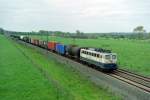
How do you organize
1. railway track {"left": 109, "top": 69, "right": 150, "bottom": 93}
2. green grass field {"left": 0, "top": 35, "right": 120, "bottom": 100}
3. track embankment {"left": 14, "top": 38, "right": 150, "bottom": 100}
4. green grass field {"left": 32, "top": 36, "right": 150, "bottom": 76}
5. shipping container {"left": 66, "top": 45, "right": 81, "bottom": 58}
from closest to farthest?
track embankment {"left": 14, "top": 38, "right": 150, "bottom": 100}, green grass field {"left": 0, "top": 35, "right": 120, "bottom": 100}, railway track {"left": 109, "top": 69, "right": 150, "bottom": 93}, green grass field {"left": 32, "top": 36, "right": 150, "bottom": 76}, shipping container {"left": 66, "top": 45, "right": 81, "bottom": 58}

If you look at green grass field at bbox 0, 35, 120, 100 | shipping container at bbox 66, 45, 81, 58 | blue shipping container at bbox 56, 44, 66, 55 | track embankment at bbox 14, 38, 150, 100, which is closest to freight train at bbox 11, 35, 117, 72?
shipping container at bbox 66, 45, 81, 58

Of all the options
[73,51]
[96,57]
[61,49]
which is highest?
[96,57]

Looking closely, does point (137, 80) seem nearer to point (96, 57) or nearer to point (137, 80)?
point (137, 80)

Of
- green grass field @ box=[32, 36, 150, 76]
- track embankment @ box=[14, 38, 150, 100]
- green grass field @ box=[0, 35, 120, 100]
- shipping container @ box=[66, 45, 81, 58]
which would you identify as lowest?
green grass field @ box=[32, 36, 150, 76]

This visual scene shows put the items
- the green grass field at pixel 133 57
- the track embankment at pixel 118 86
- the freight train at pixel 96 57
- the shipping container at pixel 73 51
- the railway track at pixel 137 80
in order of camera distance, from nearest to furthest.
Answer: the track embankment at pixel 118 86
the railway track at pixel 137 80
the freight train at pixel 96 57
the green grass field at pixel 133 57
the shipping container at pixel 73 51

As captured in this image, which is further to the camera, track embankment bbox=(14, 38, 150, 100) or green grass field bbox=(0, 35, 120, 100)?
green grass field bbox=(0, 35, 120, 100)

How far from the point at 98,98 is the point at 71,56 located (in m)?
28.5

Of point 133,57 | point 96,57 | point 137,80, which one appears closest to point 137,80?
point 137,80

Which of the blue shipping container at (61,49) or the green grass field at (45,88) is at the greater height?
the blue shipping container at (61,49)

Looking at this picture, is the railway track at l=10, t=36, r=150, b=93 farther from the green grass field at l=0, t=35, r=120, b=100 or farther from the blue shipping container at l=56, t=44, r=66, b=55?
the blue shipping container at l=56, t=44, r=66, b=55

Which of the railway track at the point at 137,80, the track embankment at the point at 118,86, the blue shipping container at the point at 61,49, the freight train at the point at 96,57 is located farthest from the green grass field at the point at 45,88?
the blue shipping container at the point at 61,49

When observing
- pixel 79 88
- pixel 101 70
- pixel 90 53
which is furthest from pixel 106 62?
pixel 79 88

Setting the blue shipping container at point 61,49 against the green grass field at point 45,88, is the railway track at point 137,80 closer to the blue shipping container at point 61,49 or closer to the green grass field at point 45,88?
the green grass field at point 45,88

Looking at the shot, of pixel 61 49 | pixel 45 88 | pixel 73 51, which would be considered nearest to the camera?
pixel 45 88
